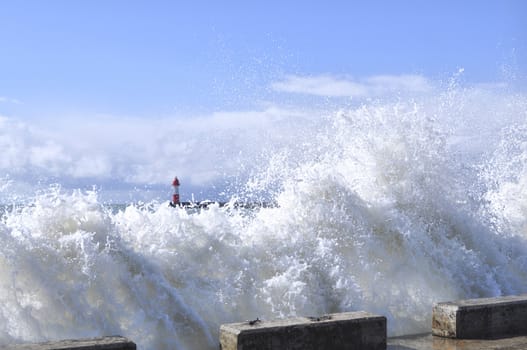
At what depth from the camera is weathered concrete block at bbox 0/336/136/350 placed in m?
4.25

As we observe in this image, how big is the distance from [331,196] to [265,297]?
6.39 feet

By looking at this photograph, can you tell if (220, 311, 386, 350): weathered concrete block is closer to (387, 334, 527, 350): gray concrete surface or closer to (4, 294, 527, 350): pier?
(4, 294, 527, 350): pier

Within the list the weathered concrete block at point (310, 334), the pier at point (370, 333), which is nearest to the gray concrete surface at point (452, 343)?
the pier at point (370, 333)

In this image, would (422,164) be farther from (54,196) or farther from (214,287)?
(54,196)

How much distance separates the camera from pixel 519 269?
9414 mm

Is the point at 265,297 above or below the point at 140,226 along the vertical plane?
below

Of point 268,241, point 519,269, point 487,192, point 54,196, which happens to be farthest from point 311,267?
point 487,192

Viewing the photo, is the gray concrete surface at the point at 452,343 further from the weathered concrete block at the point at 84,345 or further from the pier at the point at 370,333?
the weathered concrete block at the point at 84,345

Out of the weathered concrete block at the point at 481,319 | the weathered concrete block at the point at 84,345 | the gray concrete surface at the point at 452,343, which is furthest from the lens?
the weathered concrete block at the point at 481,319

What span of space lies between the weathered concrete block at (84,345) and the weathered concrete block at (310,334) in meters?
0.83

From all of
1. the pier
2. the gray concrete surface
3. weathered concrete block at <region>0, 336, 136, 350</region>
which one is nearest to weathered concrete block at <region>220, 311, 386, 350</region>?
the pier

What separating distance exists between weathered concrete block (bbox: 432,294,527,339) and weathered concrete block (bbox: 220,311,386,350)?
90cm

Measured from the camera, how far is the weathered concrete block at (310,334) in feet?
16.4

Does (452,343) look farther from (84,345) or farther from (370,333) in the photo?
(84,345)
